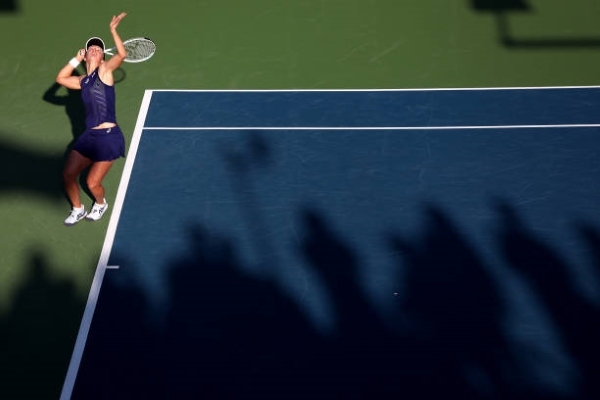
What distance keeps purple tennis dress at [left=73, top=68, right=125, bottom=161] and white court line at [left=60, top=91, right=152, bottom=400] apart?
840 millimetres

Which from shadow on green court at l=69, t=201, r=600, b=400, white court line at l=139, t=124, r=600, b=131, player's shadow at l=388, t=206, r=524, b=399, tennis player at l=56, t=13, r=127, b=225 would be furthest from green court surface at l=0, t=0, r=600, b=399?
player's shadow at l=388, t=206, r=524, b=399

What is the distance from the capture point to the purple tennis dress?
8.94 metres

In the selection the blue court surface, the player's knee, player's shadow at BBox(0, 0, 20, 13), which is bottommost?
the blue court surface

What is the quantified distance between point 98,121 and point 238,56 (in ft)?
12.8

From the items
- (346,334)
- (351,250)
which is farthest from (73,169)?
(346,334)

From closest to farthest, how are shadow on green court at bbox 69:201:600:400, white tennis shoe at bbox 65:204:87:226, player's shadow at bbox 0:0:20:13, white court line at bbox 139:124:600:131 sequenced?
shadow on green court at bbox 69:201:600:400, white tennis shoe at bbox 65:204:87:226, white court line at bbox 139:124:600:131, player's shadow at bbox 0:0:20:13

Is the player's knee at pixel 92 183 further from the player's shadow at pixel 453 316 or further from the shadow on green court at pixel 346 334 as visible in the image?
the player's shadow at pixel 453 316

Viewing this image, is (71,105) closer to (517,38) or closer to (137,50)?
(137,50)

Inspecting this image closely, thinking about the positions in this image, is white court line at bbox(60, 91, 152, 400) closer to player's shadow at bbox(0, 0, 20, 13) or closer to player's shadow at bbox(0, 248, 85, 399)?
player's shadow at bbox(0, 248, 85, 399)

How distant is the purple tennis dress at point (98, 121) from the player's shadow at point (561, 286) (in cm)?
474

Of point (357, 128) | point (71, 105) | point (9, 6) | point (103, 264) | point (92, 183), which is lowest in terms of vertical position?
point (357, 128)

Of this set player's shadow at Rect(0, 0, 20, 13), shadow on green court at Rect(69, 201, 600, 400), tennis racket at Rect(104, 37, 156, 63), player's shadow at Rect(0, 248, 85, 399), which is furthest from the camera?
player's shadow at Rect(0, 0, 20, 13)

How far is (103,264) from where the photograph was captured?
29.2 ft

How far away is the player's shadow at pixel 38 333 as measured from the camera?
7.79 metres
